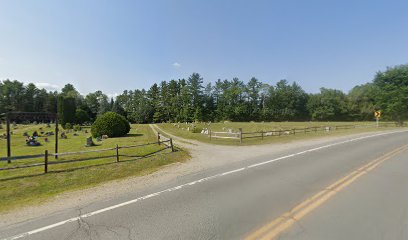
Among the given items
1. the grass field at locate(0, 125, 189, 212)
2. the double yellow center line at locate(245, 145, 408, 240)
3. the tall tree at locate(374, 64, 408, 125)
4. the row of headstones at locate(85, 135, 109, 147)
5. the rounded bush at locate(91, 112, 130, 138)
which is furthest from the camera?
the tall tree at locate(374, 64, 408, 125)

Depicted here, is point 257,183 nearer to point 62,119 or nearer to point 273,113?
point 62,119

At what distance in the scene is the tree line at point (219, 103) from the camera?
94.9 metres

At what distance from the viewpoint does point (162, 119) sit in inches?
3949

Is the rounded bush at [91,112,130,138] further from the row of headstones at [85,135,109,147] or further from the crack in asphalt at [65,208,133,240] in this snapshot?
the crack in asphalt at [65,208,133,240]

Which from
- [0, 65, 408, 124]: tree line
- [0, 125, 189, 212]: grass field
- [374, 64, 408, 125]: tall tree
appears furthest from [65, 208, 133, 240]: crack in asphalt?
[0, 65, 408, 124]: tree line

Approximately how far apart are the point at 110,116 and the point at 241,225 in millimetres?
28959

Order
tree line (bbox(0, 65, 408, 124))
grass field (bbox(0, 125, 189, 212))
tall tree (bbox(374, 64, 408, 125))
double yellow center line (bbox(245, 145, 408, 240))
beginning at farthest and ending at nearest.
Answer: tree line (bbox(0, 65, 408, 124)), tall tree (bbox(374, 64, 408, 125)), grass field (bbox(0, 125, 189, 212)), double yellow center line (bbox(245, 145, 408, 240))

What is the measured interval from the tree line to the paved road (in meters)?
82.1

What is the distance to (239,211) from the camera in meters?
6.15

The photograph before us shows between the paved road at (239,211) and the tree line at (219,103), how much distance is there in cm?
8215

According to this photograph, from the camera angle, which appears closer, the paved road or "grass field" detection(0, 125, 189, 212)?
the paved road

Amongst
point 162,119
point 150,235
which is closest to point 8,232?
point 150,235

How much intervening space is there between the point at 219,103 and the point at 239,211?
311ft

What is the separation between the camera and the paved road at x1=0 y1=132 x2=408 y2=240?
5082 mm
